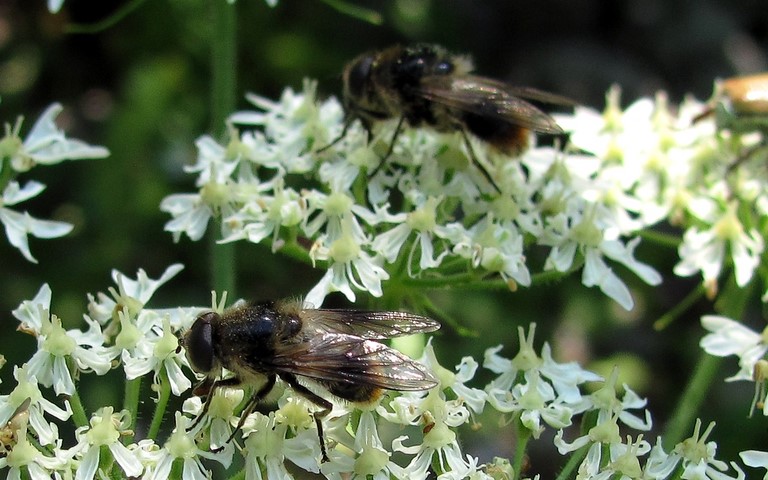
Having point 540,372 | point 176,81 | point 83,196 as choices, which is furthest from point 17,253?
point 540,372

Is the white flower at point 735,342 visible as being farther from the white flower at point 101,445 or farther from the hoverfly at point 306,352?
the white flower at point 101,445

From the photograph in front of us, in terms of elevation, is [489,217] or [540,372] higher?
[489,217]

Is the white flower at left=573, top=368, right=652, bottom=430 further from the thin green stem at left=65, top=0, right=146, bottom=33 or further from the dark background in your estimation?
the thin green stem at left=65, top=0, right=146, bottom=33

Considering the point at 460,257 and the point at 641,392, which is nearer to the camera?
the point at 460,257

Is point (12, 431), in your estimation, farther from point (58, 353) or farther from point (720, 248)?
point (720, 248)

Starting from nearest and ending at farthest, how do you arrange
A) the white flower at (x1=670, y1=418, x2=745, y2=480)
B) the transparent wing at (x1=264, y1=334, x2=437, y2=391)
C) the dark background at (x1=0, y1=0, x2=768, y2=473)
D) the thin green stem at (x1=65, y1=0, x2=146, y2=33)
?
the transparent wing at (x1=264, y1=334, x2=437, y2=391)
the white flower at (x1=670, y1=418, x2=745, y2=480)
the thin green stem at (x1=65, y1=0, x2=146, y2=33)
the dark background at (x1=0, y1=0, x2=768, y2=473)

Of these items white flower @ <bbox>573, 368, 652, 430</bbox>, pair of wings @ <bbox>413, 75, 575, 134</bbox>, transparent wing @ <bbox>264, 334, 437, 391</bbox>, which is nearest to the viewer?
transparent wing @ <bbox>264, 334, 437, 391</bbox>

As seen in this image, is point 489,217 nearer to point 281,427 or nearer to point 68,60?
point 281,427

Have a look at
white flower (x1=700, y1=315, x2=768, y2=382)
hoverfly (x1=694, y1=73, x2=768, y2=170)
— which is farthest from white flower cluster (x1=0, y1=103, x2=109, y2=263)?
hoverfly (x1=694, y1=73, x2=768, y2=170)
